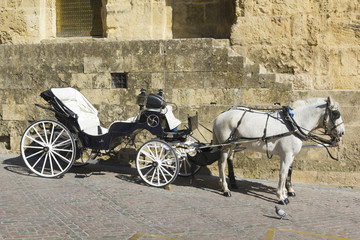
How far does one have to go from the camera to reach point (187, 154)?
25.5ft

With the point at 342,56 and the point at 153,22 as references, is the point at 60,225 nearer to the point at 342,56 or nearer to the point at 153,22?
the point at 153,22

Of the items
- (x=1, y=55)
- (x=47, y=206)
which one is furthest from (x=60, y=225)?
(x=1, y=55)

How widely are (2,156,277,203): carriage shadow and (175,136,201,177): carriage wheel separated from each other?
135 millimetres

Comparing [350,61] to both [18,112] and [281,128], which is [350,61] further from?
[18,112]

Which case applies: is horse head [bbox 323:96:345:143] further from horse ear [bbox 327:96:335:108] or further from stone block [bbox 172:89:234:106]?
stone block [bbox 172:89:234:106]

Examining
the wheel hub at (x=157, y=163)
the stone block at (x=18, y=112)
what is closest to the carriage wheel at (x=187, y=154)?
the wheel hub at (x=157, y=163)

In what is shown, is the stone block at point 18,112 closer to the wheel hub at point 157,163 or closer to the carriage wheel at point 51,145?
the carriage wheel at point 51,145

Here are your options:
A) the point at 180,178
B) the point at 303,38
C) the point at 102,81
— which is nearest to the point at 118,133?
the point at 180,178

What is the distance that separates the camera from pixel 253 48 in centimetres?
927

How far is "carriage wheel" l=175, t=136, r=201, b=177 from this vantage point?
7761 mm

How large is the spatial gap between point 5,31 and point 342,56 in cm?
808

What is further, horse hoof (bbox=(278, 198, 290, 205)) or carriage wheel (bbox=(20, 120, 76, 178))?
carriage wheel (bbox=(20, 120, 76, 178))

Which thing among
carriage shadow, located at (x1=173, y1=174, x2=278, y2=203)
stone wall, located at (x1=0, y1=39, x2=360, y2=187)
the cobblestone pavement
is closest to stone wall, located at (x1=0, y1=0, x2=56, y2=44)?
stone wall, located at (x1=0, y1=39, x2=360, y2=187)

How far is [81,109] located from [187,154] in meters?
2.28
